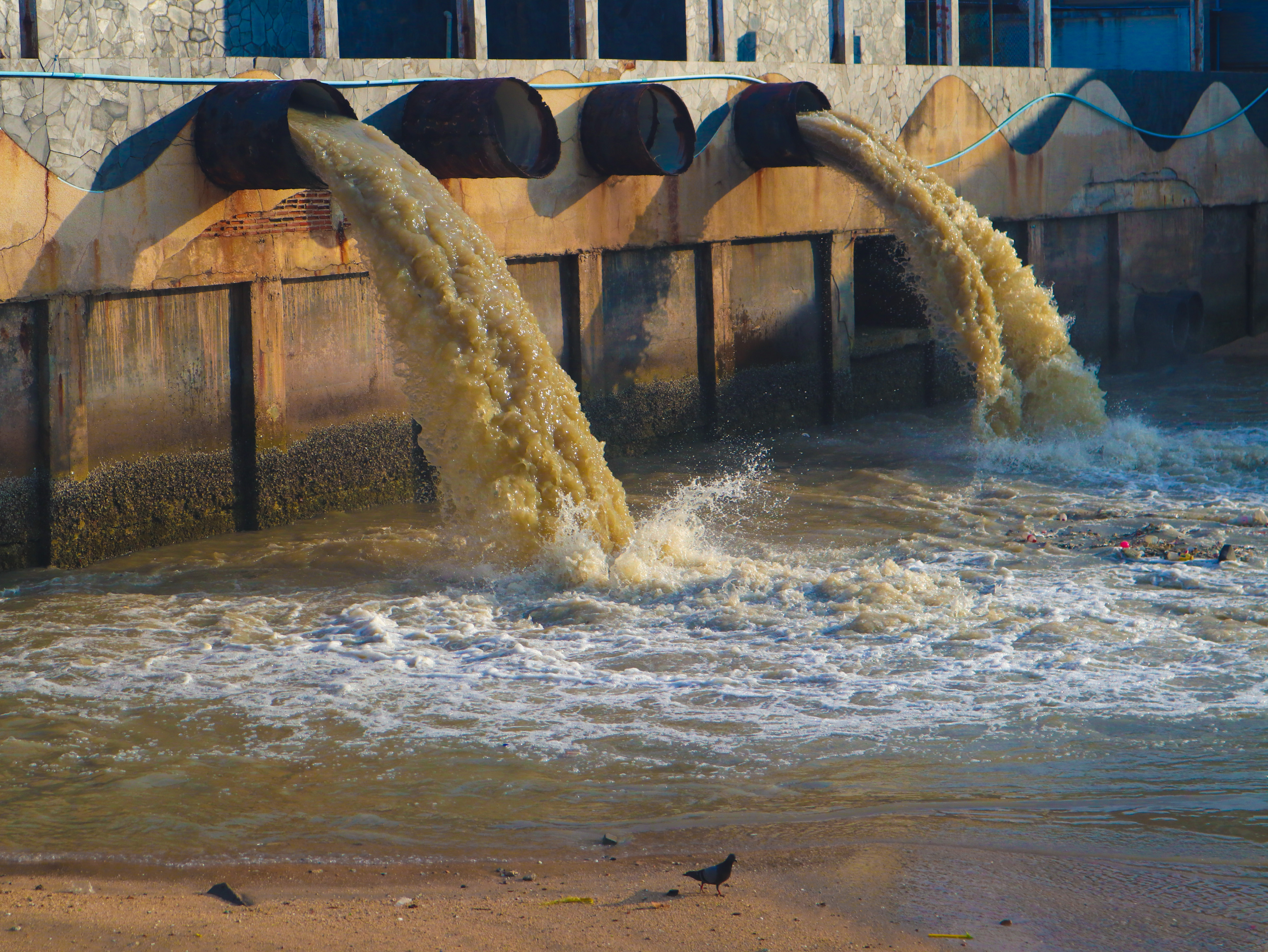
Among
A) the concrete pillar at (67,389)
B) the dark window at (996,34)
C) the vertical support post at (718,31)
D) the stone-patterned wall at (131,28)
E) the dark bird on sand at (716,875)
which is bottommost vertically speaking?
the dark bird on sand at (716,875)

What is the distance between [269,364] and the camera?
8547 mm

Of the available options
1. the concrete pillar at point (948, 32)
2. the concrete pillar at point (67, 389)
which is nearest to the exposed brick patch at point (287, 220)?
the concrete pillar at point (67, 389)

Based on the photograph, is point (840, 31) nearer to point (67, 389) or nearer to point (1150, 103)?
point (1150, 103)

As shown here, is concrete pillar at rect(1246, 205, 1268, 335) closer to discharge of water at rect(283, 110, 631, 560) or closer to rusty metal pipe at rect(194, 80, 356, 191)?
discharge of water at rect(283, 110, 631, 560)

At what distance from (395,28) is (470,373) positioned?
8065mm

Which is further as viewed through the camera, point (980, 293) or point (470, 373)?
point (980, 293)

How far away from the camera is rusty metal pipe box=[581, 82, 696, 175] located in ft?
32.0

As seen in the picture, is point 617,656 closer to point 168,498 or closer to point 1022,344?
point 168,498

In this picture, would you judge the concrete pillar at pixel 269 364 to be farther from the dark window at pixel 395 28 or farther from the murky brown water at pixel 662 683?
the dark window at pixel 395 28

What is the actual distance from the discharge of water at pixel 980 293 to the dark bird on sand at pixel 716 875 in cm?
772

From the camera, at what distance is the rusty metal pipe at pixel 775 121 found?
10.8 m

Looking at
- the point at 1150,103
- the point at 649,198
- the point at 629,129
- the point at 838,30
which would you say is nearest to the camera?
the point at 629,129

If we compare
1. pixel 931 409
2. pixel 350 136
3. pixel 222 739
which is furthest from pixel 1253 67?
pixel 222 739

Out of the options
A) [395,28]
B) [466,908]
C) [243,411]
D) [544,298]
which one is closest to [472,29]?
[544,298]
